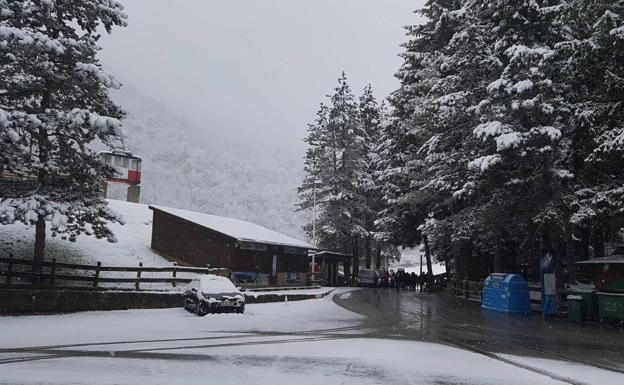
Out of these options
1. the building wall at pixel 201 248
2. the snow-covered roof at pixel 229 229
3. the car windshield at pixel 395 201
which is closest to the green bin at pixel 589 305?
the car windshield at pixel 395 201

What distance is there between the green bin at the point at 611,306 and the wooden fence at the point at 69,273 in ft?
53.8

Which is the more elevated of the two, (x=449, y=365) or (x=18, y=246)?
(x=18, y=246)

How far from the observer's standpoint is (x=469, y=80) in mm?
25953

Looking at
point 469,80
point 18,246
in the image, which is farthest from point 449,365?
point 18,246

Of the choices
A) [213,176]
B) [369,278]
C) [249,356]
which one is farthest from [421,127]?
[213,176]

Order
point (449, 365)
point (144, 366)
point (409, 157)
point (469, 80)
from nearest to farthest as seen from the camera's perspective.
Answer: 1. point (144, 366)
2. point (449, 365)
3. point (469, 80)
4. point (409, 157)

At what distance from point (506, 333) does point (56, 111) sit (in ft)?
53.4

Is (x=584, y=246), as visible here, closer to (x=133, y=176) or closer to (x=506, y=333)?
(x=506, y=333)

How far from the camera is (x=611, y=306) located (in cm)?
1777

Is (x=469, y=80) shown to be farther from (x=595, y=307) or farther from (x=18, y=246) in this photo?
(x=18, y=246)

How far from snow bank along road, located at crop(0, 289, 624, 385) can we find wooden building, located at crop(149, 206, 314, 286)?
52.9ft

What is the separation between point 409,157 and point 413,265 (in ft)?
316

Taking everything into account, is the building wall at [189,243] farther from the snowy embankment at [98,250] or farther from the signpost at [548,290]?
the signpost at [548,290]

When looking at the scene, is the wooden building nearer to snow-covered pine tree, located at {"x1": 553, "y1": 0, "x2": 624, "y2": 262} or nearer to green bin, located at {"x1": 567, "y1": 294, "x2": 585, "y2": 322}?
green bin, located at {"x1": 567, "y1": 294, "x2": 585, "y2": 322}
